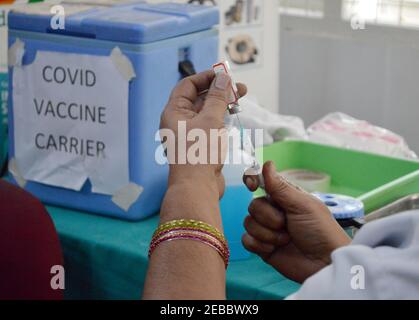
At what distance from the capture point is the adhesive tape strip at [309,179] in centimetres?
178

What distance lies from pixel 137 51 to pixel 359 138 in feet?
2.73

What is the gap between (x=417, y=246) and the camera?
732mm

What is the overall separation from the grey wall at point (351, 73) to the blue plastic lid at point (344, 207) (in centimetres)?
162

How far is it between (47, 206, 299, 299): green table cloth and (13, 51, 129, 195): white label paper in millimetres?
81

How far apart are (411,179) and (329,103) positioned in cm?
181

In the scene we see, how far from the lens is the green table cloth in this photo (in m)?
1.33

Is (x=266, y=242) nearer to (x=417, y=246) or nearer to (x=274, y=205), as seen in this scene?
(x=274, y=205)

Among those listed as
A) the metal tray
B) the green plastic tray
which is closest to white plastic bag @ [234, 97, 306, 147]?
the green plastic tray

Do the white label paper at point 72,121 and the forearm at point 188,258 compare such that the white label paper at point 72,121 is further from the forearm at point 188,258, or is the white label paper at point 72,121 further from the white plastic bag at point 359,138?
the white plastic bag at point 359,138

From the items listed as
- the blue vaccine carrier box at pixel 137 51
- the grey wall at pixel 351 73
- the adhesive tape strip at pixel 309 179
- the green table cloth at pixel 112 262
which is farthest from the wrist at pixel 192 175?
the grey wall at pixel 351 73

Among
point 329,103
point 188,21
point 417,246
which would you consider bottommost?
point 329,103

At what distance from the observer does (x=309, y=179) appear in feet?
6.01

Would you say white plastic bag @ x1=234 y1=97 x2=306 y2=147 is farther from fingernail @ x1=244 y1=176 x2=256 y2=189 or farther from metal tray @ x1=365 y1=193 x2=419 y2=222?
fingernail @ x1=244 y1=176 x2=256 y2=189
